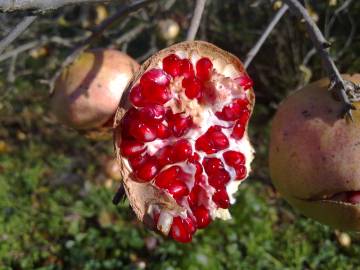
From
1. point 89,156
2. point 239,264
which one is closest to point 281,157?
point 239,264

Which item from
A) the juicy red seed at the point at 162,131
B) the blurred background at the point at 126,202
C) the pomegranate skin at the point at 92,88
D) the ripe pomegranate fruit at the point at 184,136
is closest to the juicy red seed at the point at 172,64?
the ripe pomegranate fruit at the point at 184,136

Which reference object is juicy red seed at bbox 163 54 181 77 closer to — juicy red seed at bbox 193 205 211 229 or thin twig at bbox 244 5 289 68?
thin twig at bbox 244 5 289 68

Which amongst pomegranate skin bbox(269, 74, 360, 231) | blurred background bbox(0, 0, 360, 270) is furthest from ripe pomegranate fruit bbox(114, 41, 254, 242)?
blurred background bbox(0, 0, 360, 270)

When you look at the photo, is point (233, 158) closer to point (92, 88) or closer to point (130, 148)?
point (130, 148)

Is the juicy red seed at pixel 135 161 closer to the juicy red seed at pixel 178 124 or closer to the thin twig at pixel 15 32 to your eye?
the juicy red seed at pixel 178 124

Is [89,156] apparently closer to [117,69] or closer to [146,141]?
[117,69]

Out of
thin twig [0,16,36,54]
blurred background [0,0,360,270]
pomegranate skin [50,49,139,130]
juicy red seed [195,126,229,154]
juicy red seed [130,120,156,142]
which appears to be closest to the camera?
thin twig [0,16,36,54]

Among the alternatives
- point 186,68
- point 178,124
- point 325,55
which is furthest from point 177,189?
point 325,55
